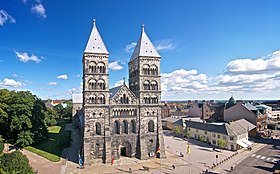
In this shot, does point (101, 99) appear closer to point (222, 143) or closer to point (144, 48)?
point (144, 48)

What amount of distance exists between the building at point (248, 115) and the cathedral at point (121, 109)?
48.9 m

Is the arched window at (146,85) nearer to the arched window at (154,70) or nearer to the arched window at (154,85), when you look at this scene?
the arched window at (154,85)

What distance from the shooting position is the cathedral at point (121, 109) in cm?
4700

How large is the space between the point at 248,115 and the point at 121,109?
58523mm

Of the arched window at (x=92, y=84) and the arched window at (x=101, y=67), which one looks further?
the arched window at (x=101, y=67)

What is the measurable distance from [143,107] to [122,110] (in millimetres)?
5310

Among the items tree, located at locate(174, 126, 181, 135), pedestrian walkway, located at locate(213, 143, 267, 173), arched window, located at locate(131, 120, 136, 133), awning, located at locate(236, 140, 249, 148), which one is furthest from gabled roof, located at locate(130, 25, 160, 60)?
tree, located at locate(174, 126, 181, 135)

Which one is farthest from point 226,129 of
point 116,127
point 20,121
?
point 20,121

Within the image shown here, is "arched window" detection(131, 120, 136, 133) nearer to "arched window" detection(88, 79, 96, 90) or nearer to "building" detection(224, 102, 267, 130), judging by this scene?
"arched window" detection(88, 79, 96, 90)

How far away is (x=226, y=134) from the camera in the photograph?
60438 millimetres

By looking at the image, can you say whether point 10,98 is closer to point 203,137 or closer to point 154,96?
point 154,96

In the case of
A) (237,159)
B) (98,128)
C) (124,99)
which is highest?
(124,99)

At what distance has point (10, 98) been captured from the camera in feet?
195

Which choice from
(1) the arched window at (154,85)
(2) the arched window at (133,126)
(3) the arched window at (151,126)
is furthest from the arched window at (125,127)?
(1) the arched window at (154,85)
